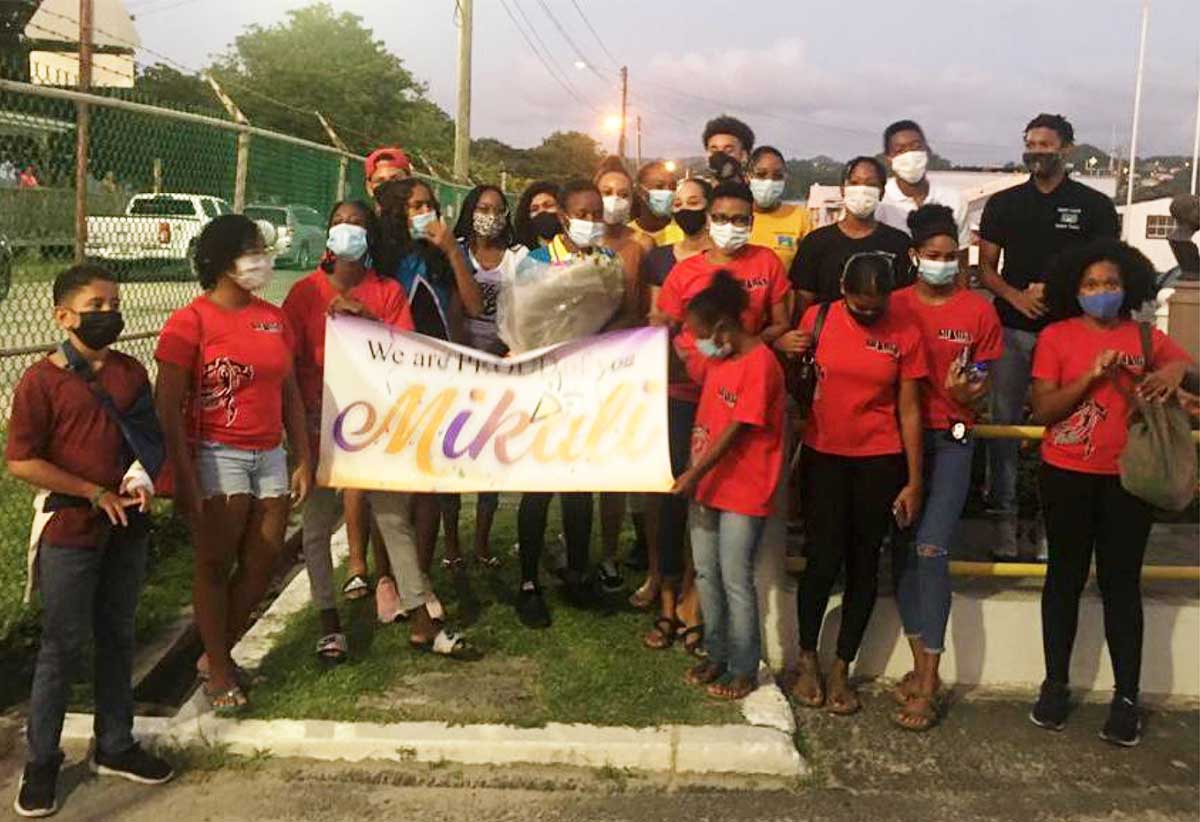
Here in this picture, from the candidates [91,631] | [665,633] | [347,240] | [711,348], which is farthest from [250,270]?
[665,633]

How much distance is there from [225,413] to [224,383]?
11 centimetres

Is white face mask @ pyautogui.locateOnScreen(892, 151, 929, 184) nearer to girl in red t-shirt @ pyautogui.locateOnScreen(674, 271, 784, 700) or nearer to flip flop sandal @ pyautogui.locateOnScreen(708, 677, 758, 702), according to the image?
girl in red t-shirt @ pyautogui.locateOnScreen(674, 271, 784, 700)

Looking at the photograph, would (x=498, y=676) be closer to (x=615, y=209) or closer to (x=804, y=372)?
(x=804, y=372)

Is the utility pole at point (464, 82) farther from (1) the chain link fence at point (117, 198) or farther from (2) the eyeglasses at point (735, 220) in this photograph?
(2) the eyeglasses at point (735, 220)

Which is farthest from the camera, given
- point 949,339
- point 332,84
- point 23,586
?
point 332,84

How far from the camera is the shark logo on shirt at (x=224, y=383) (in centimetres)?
385

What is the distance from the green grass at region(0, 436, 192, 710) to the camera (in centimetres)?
460

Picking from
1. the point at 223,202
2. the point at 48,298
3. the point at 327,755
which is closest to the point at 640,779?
the point at 327,755

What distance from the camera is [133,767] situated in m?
3.78

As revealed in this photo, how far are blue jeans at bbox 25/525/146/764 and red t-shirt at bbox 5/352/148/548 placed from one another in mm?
95

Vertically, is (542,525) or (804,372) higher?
(804,372)

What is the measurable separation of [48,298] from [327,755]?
2.99m

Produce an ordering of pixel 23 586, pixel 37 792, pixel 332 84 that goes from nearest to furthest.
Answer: pixel 37 792
pixel 23 586
pixel 332 84

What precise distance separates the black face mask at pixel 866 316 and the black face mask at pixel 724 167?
168 centimetres
